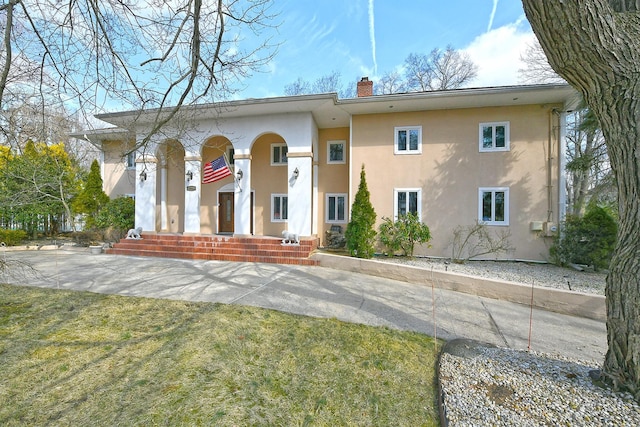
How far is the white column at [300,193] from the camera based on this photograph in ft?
32.7

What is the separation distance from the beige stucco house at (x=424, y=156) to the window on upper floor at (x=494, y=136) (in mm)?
34

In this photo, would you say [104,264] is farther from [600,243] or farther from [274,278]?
[600,243]

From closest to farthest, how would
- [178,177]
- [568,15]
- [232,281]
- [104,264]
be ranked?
[568,15] → [232,281] → [104,264] → [178,177]

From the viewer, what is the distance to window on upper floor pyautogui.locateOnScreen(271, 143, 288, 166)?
1229 cm

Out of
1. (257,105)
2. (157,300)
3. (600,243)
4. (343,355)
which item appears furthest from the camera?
(257,105)

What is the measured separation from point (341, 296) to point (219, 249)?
5.71 metres

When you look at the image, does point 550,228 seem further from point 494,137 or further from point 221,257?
point 221,257

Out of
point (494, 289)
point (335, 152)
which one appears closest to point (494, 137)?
point (335, 152)

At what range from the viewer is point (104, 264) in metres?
8.08

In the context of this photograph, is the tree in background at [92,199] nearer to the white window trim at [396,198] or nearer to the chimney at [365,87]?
the chimney at [365,87]

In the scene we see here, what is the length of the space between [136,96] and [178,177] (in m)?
9.73

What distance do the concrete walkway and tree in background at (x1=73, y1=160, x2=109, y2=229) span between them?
15.0 ft

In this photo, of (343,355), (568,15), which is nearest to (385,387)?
(343,355)

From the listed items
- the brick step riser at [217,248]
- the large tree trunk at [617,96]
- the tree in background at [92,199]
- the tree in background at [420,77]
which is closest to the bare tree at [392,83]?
the tree in background at [420,77]
